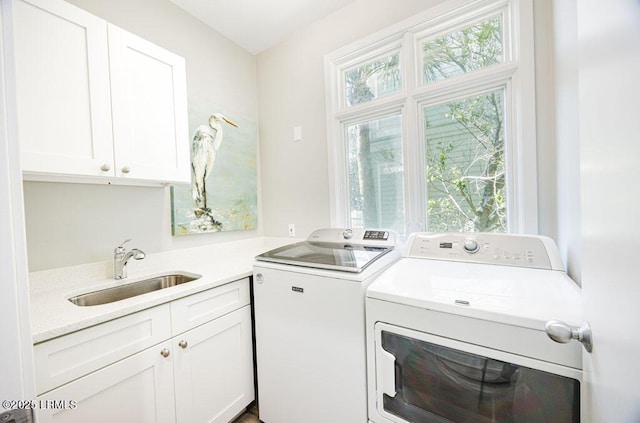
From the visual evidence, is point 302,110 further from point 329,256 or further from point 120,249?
point 120,249

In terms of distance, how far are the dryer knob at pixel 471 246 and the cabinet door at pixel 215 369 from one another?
4.42 feet

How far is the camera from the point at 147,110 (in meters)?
1.41

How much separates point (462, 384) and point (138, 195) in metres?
2.00

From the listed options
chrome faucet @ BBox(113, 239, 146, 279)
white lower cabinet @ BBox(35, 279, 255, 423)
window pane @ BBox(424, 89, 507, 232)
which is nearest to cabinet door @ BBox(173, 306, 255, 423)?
white lower cabinet @ BBox(35, 279, 255, 423)

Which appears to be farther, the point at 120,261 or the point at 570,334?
the point at 120,261

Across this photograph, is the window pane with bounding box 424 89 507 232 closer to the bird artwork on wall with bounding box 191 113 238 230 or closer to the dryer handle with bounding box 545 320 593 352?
the dryer handle with bounding box 545 320 593 352

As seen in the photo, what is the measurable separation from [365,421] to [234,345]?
82 cm

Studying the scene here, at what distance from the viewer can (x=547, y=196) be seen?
4.49 ft

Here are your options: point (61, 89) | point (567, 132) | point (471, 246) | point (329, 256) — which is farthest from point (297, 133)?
point (567, 132)

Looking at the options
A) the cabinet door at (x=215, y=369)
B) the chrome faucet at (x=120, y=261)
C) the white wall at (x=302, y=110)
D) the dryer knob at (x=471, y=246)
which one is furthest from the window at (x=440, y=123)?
the chrome faucet at (x=120, y=261)

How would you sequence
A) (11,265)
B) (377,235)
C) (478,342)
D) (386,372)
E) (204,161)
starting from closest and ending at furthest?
(11,265), (478,342), (386,372), (377,235), (204,161)

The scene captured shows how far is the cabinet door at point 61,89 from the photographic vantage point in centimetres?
102

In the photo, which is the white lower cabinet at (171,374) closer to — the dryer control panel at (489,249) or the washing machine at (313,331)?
the washing machine at (313,331)

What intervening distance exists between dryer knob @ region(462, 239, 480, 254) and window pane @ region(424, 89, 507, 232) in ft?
0.97
